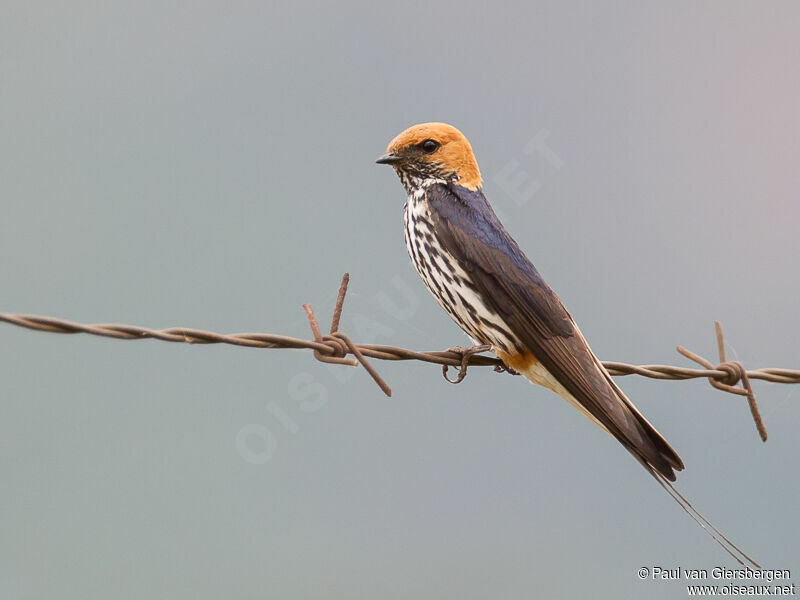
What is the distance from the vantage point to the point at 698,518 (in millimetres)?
4715

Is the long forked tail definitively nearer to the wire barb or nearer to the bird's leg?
the wire barb

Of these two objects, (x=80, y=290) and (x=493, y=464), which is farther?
(x=80, y=290)

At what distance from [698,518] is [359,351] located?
1.49 meters

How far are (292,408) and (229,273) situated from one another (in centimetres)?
3109

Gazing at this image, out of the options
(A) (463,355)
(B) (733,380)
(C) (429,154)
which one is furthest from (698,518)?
(C) (429,154)

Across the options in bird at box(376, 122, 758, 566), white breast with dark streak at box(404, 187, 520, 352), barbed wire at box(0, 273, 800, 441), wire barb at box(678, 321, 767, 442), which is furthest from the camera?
white breast with dark streak at box(404, 187, 520, 352)

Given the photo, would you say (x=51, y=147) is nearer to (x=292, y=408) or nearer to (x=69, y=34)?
(x=69, y=34)

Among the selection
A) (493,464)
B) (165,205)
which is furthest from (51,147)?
(493,464)

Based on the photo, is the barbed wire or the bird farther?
the bird

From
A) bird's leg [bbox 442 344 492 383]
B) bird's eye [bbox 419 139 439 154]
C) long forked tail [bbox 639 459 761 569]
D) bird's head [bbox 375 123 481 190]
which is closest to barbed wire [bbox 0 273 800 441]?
bird's leg [bbox 442 344 492 383]

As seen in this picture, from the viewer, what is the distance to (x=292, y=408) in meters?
37.9

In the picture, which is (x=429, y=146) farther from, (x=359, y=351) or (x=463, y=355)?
(x=359, y=351)

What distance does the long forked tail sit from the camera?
4.40 meters

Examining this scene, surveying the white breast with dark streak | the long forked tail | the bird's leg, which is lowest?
the long forked tail
